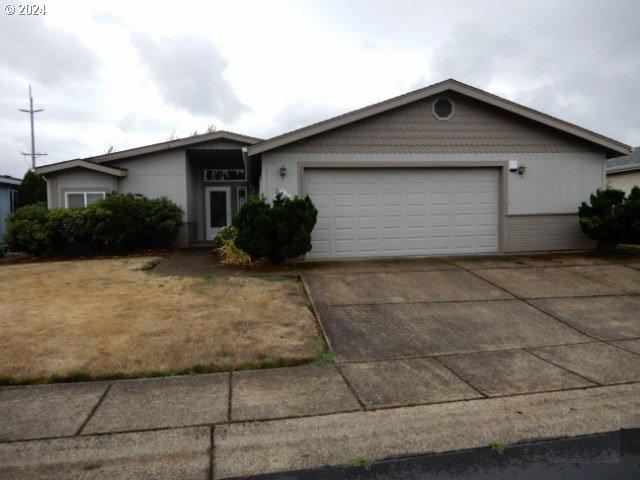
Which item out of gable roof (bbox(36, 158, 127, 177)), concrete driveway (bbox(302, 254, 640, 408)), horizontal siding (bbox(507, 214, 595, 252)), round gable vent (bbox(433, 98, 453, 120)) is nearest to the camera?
concrete driveway (bbox(302, 254, 640, 408))

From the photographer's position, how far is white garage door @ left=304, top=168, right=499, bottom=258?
11.4 meters

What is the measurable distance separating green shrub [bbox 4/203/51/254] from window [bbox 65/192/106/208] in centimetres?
120

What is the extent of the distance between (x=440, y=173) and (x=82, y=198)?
38.9ft

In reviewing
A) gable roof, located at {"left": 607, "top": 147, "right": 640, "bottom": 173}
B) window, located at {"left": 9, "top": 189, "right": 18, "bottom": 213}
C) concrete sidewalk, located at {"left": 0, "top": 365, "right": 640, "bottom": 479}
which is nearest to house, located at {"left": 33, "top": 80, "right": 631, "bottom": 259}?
gable roof, located at {"left": 607, "top": 147, "right": 640, "bottom": 173}

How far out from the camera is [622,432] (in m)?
3.44

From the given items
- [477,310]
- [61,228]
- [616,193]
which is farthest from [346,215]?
[61,228]

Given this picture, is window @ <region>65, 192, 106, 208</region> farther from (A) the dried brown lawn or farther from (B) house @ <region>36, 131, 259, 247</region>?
→ (A) the dried brown lawn

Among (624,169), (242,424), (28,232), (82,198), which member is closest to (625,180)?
(624,169)

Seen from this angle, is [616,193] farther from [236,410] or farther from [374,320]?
[236,410]

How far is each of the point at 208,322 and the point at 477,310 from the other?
3937mm

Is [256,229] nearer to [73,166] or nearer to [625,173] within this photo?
[73,166]

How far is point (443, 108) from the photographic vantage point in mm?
11750

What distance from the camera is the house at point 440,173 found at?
11.3m

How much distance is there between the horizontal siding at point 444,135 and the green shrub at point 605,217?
157 centimetres
